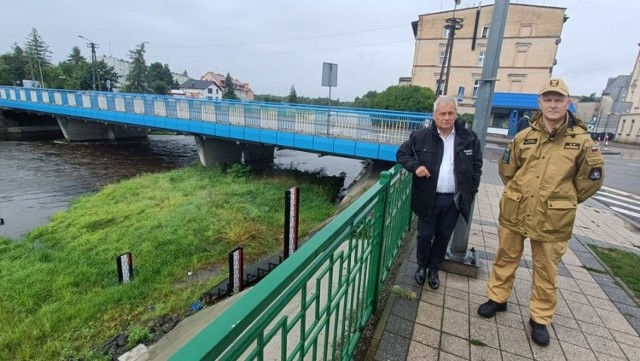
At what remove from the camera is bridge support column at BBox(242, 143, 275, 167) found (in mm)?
18938

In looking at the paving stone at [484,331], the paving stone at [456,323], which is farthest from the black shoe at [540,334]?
the paving stone at [456,323]

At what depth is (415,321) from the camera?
8.50 feet

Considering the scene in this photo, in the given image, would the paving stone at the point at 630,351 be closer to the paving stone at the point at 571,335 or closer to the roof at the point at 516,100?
the paving stone at the point at 571,335

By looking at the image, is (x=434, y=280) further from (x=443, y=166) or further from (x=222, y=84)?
(x=222, y=84)

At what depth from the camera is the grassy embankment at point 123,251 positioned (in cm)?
479

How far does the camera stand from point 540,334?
2.42 metres

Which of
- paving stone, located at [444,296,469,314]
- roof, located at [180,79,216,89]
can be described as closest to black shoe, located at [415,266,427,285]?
paving stone, located at [444,296,469,314]

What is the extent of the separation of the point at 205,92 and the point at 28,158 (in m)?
54.6

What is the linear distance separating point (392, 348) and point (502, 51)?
118ft

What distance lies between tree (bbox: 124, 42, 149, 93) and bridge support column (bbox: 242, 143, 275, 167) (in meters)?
43.1

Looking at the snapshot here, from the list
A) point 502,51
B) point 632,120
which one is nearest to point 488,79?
point 502,51

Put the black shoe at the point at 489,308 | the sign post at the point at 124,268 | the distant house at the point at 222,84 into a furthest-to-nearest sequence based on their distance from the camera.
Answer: the distant house at the point at 222,84
the sign post at the point at 124,268
the black shoe at the point at 489,308

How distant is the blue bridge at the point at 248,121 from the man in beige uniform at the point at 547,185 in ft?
23.2

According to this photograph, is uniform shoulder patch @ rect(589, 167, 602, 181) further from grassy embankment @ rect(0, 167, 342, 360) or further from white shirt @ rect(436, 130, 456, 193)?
grassy embankment @ rect(0, 167, 342, 360)
